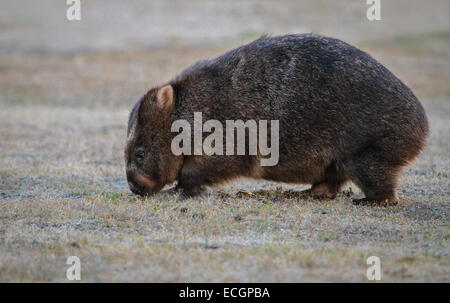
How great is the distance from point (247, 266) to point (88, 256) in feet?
Result: 4.76

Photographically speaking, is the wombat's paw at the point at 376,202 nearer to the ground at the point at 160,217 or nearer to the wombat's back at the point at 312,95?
the ground at the point at 160,217

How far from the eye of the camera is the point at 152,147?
8469 mm

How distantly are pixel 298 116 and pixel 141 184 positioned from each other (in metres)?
2.12

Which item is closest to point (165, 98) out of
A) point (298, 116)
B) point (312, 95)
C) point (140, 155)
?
point (140, 155)

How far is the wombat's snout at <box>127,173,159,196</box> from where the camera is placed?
27.9 ft

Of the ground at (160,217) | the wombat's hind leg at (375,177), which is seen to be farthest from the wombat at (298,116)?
the ground at (160,217)

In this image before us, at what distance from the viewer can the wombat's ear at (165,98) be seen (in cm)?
848

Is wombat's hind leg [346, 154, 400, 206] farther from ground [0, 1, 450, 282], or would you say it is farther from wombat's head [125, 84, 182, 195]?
wombat's head [125, 84, 182, 195]

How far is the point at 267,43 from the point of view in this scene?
346 inches

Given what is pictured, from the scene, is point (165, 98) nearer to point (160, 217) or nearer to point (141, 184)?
point (141, 184)
